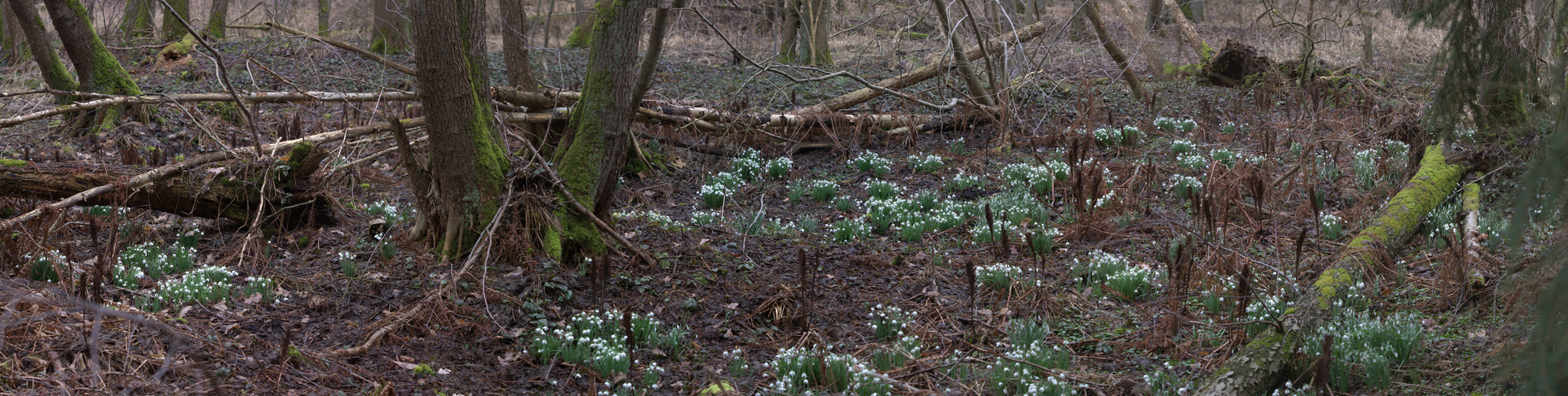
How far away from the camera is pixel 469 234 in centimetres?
567

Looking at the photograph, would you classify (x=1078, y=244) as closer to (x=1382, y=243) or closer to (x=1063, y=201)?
(x=1063, y=201)

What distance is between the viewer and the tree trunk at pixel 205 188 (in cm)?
568

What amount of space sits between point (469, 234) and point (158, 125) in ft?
23.2

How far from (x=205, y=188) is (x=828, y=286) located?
→ 450cm

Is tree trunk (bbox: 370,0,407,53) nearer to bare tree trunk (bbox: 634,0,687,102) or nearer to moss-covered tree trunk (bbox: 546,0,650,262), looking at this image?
moss-covered tree trunk (bbox: 546,0,650,262)

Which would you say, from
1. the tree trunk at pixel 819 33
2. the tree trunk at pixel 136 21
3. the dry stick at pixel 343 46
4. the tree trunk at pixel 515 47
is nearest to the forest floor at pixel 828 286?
the dry stick at pixel 343 46

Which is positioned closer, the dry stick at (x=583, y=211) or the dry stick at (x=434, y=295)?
the dry stick at (x=434, y=295)

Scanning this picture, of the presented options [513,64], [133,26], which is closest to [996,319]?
[513,64]

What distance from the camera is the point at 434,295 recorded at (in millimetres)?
4852

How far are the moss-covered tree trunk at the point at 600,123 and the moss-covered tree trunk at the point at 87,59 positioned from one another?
21.3 ft

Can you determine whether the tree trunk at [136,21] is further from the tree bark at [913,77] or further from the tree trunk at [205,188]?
the tree bark at [913,77]

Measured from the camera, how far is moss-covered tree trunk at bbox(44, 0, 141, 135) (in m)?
9.26

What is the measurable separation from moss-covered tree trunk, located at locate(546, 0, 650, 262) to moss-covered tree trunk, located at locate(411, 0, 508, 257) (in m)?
0.49

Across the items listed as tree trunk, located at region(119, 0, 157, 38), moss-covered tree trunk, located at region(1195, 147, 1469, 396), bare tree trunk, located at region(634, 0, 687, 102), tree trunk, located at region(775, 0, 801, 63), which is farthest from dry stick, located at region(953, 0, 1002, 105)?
tree trunk, located at region(119, 0, 157, 38)
